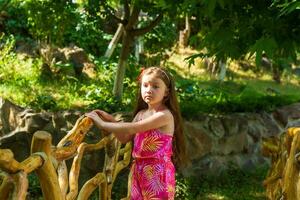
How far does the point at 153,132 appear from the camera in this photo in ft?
9.04

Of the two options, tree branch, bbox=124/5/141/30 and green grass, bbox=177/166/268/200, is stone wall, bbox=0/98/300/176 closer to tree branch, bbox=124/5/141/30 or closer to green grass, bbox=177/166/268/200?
green grass, bbox=177/166/268/200

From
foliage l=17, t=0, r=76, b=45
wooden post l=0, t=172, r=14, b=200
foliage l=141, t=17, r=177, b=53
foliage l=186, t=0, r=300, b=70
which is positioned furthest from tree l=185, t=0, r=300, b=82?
foliage l=141, t=17, r=177, b=53

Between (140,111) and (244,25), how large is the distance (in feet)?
4.85

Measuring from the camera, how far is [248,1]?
13.5 ft

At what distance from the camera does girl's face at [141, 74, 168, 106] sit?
269 centimetres

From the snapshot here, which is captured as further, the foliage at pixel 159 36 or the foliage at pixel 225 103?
the foliage at pixel 159 36

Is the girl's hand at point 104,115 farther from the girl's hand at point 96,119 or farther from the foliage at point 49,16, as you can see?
the foliage at point 49,16

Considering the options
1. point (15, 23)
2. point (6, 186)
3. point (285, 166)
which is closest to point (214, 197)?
point (285, 166)

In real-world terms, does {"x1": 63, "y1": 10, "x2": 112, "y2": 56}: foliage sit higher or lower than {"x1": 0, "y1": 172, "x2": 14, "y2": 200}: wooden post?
higher

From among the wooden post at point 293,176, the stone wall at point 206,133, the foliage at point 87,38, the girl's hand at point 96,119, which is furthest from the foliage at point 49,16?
the wooden post at point 293,176

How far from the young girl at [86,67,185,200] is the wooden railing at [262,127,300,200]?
0.62 meters

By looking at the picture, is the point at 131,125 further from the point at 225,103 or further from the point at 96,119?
the point at 225,103

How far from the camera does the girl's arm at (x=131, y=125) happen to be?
2.66m

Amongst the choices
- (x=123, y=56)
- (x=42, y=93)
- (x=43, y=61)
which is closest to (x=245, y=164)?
(x=123, y=56)
